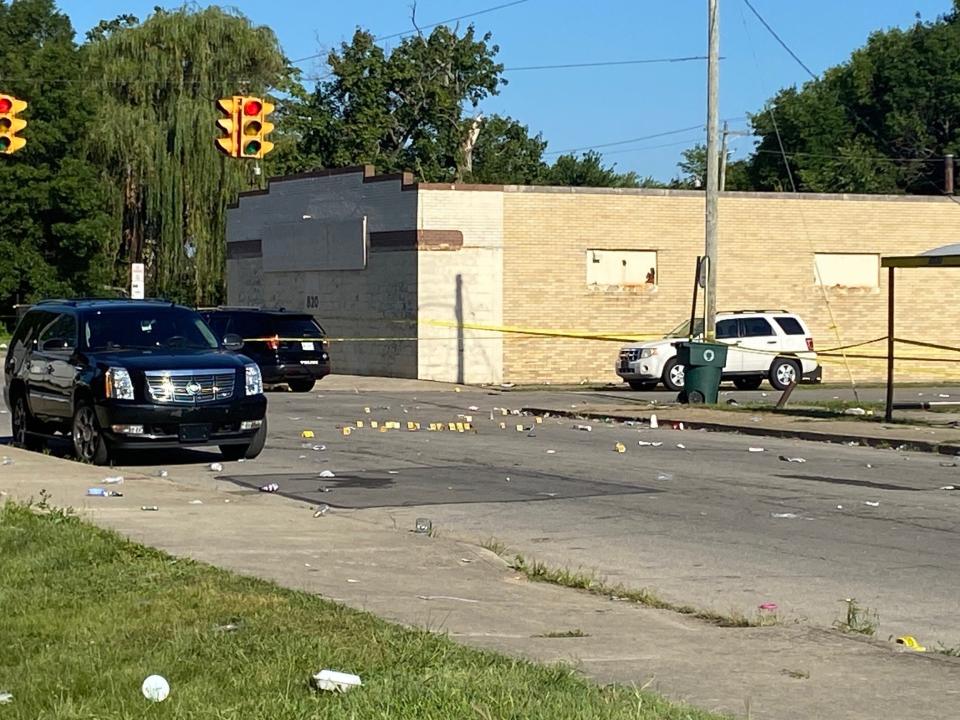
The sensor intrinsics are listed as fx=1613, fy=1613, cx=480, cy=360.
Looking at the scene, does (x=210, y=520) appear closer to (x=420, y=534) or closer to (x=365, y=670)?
(x=420, y=534)

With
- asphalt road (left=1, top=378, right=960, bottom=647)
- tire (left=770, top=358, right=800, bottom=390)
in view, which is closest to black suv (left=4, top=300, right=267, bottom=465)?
asphalt road (left=1, top=378, right=960, bottom=647)

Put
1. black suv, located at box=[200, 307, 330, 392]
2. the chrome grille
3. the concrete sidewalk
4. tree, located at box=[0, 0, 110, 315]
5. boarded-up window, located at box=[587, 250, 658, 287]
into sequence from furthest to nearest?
tree, located at box=[0, 0, 110, 315], boarded-up window, located at box=[587, 250, 658, 287], black suv, located at box=[200, 307, 330, 392], the chrome grille, the concrete sidewalk

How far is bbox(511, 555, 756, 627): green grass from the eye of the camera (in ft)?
29.4

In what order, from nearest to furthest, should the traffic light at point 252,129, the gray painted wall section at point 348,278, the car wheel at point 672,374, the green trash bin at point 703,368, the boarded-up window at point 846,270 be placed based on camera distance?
1. the traffic light at point 252,129
2. the green trash bin at point 703,368
3. the car wheel at point 672,374
4. the gray painted wall section at point 348,278
5. the boarded-up window at point 846,270

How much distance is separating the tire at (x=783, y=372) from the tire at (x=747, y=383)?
41cm

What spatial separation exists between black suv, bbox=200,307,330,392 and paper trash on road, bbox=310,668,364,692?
2870 cm

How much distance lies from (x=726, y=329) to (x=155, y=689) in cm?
3245

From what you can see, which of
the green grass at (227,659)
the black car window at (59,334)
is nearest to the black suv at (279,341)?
the black car window at (59,334)

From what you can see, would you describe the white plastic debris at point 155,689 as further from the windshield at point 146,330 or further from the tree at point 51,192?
the tree at point 51,192

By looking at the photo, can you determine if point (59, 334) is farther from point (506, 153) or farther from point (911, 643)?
point (506, 153)

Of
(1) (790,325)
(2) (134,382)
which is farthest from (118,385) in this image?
(1) (790,325)

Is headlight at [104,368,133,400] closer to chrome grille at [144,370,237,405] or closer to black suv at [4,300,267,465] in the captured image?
black suv at [4,300,267,465]

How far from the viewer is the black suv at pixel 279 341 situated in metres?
35.3

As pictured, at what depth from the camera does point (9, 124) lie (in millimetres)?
28547
